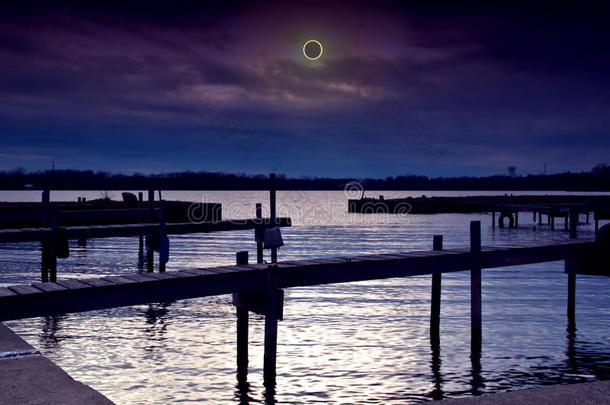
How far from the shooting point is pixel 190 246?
42219mm

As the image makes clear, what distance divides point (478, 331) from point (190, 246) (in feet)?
102

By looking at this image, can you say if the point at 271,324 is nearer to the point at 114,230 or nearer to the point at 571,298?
the point at 571,298

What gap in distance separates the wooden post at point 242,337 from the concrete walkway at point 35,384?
4.93m

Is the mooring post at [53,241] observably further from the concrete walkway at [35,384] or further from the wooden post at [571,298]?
the wooden post at [571,298]

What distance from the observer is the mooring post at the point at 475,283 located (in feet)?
41.9

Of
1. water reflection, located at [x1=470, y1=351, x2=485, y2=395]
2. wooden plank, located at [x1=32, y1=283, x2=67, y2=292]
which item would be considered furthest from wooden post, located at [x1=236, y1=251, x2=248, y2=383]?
water reflection, located at [x1=470, y1=351, x2=485, y2=395]

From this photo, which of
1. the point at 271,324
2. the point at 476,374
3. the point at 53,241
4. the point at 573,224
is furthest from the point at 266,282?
the point at 53,241

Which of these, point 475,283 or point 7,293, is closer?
point 7,293

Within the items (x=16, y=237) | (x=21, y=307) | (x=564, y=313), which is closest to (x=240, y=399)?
(x=21, y=307)

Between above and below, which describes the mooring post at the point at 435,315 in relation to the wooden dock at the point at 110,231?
below

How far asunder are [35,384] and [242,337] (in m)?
6.25

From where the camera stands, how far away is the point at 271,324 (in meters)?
10.4

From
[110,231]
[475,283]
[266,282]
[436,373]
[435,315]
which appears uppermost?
[110,231]

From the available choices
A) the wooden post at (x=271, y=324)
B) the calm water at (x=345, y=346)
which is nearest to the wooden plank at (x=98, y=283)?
the calm water at (x=345, y=346)
